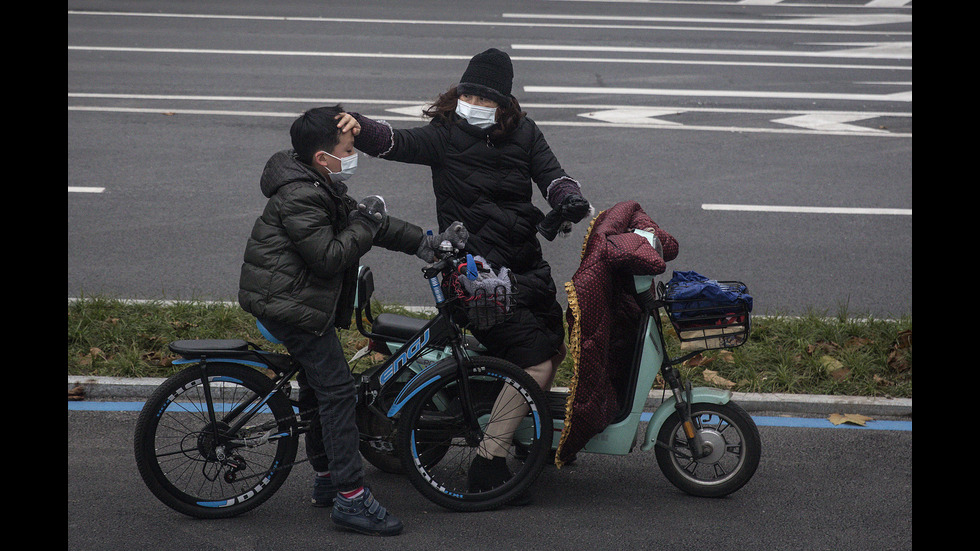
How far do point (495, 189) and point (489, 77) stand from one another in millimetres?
509

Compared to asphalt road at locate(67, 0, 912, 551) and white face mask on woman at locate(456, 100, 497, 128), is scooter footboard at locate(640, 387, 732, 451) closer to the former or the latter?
asphalt road at locate(67, 0, 912, 551)

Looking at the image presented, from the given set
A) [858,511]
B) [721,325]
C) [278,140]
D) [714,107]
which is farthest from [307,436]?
[714,107]

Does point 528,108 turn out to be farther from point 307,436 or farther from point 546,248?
point 307,436

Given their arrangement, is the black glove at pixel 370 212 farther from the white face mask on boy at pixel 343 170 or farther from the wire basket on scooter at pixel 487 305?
the wire basket on scooter at pixel 487 305

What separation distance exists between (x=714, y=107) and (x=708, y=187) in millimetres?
3932

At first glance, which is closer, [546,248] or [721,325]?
[721,325]

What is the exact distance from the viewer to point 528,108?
13.2 m

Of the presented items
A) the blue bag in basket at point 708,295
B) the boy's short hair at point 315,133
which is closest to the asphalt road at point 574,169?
the blue bag in basket at point 708,295

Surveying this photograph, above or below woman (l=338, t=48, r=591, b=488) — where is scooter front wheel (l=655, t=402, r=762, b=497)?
below

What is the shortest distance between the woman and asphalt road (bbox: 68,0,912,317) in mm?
2733

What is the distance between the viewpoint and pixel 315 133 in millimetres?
4102

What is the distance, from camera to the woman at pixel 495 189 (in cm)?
448

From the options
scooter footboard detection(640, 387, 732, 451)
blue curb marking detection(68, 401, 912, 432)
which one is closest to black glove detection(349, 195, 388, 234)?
scooter footboard detection(640, 387, 732, 451)

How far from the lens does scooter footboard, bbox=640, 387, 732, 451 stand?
4469 mm
